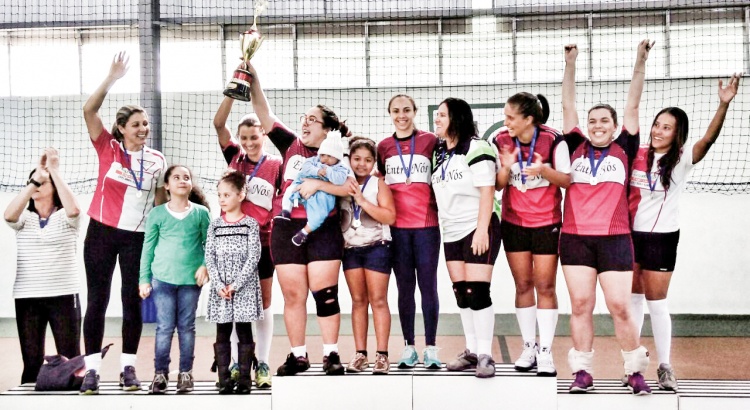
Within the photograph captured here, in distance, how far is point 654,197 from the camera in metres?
3.44

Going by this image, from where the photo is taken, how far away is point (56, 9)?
7.62m

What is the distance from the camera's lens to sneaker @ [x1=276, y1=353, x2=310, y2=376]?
3504 mm

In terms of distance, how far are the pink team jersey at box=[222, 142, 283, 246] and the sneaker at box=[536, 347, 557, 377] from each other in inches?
59.4

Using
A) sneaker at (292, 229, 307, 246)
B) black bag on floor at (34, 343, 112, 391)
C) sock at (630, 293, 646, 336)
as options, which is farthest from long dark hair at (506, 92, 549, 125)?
black bag on floor at (34, 343, 112, 391)

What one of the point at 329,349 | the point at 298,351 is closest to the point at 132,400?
the point at 298,351

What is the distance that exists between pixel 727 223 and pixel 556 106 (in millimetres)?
2231

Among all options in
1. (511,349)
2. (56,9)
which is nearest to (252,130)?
(511,349)

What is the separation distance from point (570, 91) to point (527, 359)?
4.40 feet

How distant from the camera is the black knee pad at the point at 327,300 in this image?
3482 millimetres

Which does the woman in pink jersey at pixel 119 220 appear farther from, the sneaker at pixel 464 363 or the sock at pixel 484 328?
the sock at pixel 484 328

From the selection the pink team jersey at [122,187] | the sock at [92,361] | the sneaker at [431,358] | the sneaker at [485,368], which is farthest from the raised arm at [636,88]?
the sock at [92,361]

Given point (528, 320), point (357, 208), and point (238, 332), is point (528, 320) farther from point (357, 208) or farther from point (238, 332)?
point (238, 332)

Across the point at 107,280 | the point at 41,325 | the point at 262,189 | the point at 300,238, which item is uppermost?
the point at 262,189

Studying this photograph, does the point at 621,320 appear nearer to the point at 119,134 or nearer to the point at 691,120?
the point at 119,134
